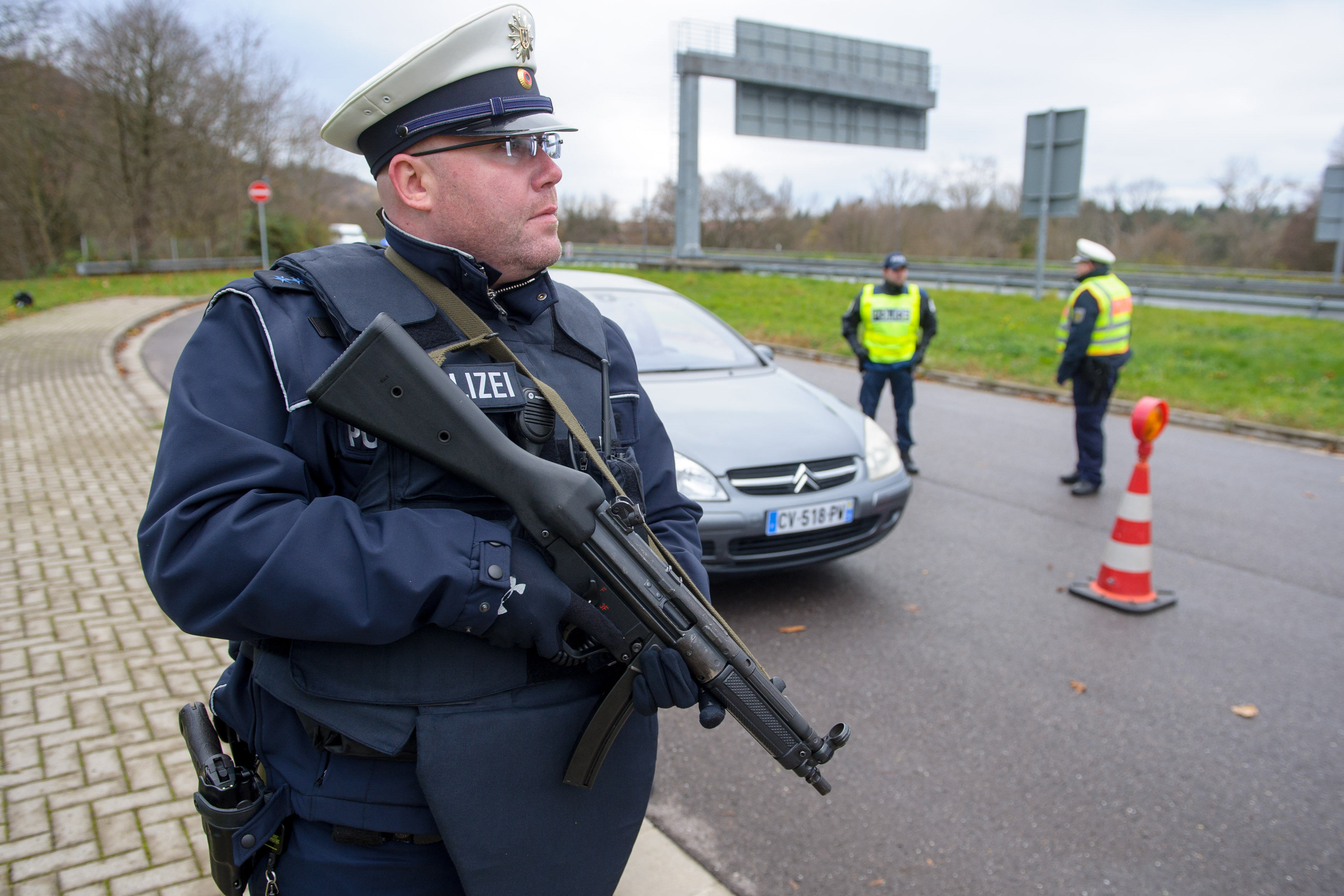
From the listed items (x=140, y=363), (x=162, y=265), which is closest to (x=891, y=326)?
(x=140, y=363)

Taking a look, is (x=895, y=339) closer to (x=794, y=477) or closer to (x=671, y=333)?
(x=671, y=333)

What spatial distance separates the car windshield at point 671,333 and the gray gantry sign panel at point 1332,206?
14.1 m

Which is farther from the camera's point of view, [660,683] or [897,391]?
[897,391]

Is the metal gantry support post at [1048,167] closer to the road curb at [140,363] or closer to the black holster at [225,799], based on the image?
the road curb at [140,363]

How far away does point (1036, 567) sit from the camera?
5273 millimetres

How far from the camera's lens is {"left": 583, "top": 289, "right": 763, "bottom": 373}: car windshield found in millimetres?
5500

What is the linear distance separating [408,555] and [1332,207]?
1833 cm

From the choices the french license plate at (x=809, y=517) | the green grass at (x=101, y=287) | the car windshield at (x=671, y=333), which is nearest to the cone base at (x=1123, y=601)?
the french license plate at (x=809, y=517)

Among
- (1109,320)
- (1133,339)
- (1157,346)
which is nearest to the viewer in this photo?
(1109,320)

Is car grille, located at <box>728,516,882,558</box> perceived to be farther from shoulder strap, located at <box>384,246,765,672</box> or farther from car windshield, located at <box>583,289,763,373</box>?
shoulder strap, located at <box>384,246,765,672</box>

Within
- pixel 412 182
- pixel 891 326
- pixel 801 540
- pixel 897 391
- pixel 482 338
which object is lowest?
pixel 801 540

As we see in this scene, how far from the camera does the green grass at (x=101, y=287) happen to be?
68.7 ft

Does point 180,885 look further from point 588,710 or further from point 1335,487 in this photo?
point 1335,487

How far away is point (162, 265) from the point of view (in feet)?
100.0
